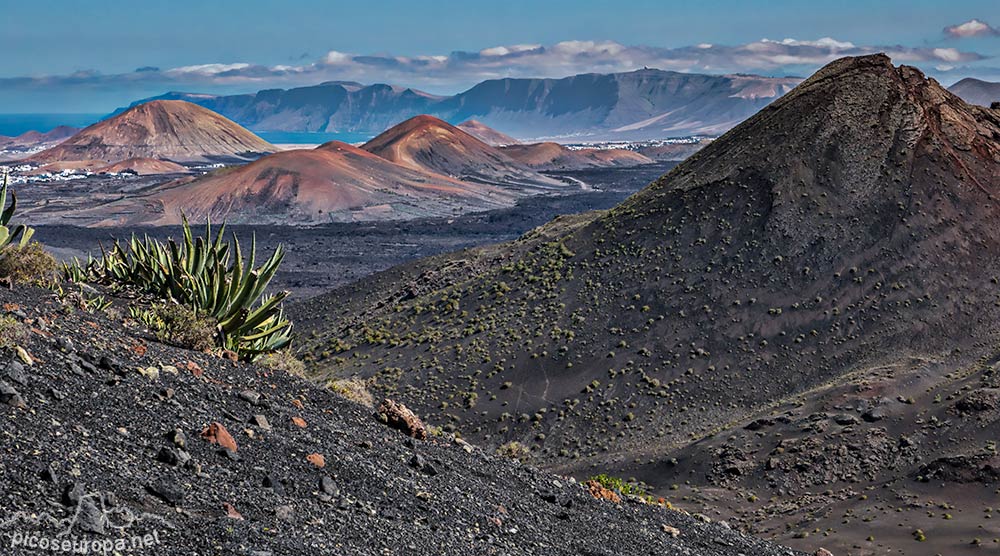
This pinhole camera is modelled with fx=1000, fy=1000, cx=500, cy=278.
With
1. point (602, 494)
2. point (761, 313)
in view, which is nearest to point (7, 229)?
point (602, 494)

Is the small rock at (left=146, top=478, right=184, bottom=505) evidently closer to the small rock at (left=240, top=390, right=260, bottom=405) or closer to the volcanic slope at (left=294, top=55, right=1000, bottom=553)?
the small rock at (left=240, top=390, right=260, bottom=405)

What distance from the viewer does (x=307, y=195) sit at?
4341 inches

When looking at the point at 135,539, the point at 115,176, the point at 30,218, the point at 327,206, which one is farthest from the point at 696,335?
the point at 115,176

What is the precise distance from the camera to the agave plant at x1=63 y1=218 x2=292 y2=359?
1166 centimetres

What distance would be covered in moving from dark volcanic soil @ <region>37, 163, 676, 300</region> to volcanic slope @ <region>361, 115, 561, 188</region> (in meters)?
27.5

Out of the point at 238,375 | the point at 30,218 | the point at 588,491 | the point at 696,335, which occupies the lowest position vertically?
the point at 30,218

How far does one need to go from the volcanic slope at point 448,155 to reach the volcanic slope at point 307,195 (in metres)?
25.5

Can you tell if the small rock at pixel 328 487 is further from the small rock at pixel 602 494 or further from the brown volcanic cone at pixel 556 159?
the brown volcanic cone at pixel 556 159

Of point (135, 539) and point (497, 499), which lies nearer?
point (135, 539)

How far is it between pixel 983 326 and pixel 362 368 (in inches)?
803

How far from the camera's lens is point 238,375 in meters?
9.84

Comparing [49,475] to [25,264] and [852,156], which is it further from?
[852,156]

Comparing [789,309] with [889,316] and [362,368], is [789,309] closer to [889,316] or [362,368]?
[889,316]

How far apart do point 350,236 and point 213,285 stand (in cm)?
8396
